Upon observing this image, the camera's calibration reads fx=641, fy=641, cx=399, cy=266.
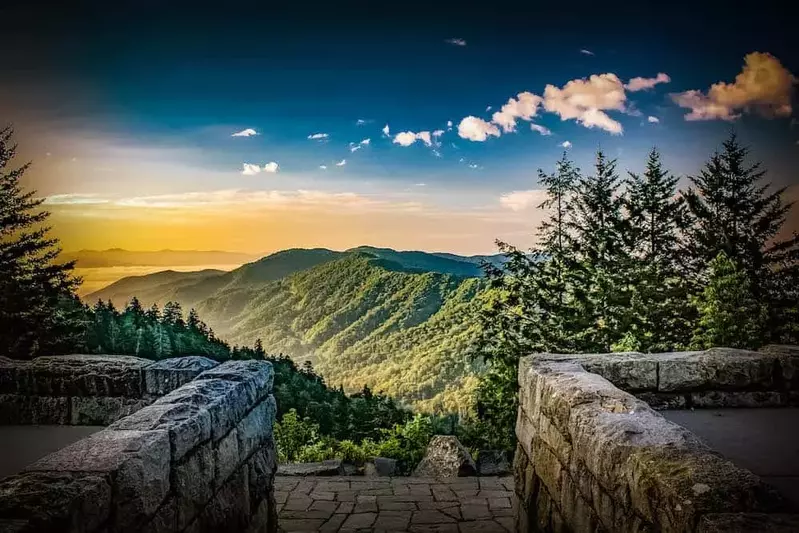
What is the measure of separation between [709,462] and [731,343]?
13489mm

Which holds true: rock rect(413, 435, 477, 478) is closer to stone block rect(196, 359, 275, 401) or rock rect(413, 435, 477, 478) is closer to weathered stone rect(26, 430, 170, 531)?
stone block rect(196, 359, 275, 401)

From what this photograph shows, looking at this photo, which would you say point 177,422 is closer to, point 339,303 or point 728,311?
point 728,311

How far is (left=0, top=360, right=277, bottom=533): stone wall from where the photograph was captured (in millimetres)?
2018

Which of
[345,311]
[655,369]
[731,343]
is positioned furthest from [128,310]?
[345,311]

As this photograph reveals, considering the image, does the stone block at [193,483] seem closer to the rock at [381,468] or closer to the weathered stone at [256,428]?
the weathered stone at [256,428]

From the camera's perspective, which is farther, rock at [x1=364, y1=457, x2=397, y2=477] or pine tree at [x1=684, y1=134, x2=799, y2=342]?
pine tree at [x1=684, y1=134, x2=799, y2=342]

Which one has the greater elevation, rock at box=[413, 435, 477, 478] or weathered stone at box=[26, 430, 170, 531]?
weathered stone at box=[26, 430, 170, 531]

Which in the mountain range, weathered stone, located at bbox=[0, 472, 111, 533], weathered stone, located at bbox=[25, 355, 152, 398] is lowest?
the mountain range

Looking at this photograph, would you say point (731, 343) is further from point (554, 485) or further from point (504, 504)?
point (554, 485)

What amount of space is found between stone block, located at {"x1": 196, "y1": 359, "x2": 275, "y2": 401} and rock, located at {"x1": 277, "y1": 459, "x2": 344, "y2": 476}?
3181 millimetres

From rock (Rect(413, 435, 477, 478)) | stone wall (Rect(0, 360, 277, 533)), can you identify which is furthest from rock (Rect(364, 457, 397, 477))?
stone wall (Rect(0, 360, 277, 533))

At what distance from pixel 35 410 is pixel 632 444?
4293 millimetres

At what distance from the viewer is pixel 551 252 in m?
12.7

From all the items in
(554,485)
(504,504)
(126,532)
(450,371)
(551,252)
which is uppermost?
(551,252)
